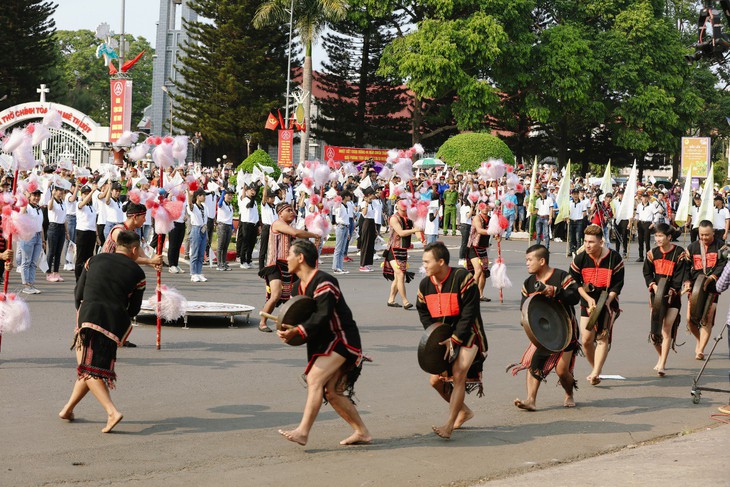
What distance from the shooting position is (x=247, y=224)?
2162 cm

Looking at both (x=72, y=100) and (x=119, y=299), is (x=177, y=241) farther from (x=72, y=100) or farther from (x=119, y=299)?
(x=72, y=100)

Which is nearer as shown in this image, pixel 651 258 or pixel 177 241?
pixel 651 258

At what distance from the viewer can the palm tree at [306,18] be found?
157ft

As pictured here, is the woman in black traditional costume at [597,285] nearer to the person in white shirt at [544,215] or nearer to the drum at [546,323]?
the drum at [546,323]

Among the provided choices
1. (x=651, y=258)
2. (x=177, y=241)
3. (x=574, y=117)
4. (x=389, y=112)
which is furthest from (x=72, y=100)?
(x=651, y=258)

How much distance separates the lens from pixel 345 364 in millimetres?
7465

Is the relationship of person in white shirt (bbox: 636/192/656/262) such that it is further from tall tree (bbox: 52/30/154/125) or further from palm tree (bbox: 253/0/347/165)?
tall tree (bbox: 52/30/154/125)

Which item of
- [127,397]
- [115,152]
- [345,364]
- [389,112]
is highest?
[389,112]

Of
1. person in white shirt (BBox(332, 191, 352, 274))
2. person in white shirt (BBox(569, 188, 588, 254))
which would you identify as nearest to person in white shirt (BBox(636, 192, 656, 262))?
person in white shirt (BBox(569, 188, 588, 254))

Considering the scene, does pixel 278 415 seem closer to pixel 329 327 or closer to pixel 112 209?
pixel 329 327

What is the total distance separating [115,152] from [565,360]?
26.0 metres

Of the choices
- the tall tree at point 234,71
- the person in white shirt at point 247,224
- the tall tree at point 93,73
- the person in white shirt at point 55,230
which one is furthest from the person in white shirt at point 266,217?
the tall tree at point 93,73

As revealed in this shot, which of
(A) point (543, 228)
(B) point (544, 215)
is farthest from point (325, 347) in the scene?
(A) point (543, 228)

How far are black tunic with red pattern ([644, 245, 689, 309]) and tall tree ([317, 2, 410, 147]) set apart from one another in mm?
45955
